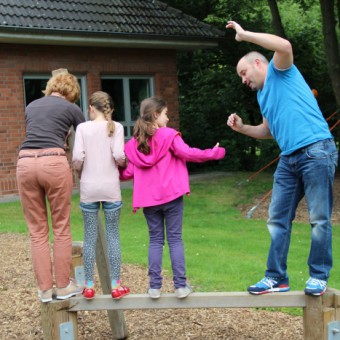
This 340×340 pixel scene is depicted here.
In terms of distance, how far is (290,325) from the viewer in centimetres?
541

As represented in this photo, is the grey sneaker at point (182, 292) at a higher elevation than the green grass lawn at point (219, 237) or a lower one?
higher

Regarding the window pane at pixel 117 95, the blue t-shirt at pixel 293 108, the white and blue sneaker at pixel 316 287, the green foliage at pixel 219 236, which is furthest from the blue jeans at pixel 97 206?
the window pane at pixel 117 95

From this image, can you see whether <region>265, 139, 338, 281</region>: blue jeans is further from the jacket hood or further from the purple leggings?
the jacket hood

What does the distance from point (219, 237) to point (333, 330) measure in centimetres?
551

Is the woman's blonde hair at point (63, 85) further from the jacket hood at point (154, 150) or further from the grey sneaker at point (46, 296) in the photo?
the grey sneaker at point (46, 296)

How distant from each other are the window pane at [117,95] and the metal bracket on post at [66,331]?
12.3 meters

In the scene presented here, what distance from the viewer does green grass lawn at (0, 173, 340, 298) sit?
697cm

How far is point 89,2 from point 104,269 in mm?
12035

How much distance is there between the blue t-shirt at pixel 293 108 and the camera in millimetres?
4031

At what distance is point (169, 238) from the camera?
14.7 feet

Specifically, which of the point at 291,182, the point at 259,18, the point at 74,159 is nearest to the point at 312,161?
the point at 291,182

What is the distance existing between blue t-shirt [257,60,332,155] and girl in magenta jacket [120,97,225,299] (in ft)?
1.57

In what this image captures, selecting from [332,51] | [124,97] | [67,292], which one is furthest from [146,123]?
[124,97]

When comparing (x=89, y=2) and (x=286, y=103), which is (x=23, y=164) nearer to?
(x=286, y=103)
